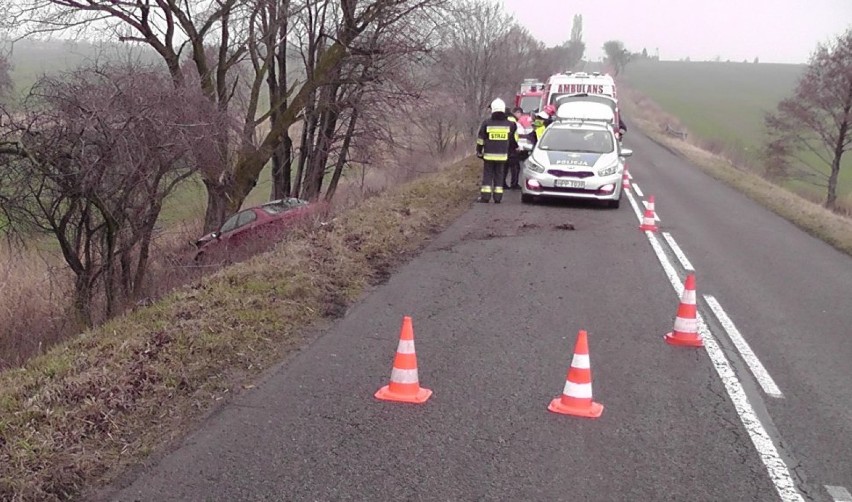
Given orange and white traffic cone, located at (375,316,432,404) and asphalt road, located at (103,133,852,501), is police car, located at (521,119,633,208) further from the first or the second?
orange and white traffic cone, located at (375,316,432,404)

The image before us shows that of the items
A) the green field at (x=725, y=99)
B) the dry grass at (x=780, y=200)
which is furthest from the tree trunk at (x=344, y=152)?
the green field at (x=725, y=99)

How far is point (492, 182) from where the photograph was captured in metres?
14.5

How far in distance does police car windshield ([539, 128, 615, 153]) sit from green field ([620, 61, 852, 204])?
2286 centimetres

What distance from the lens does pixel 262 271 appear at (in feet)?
26.0

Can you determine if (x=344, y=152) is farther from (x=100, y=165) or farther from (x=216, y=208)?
(x=100, y=165)

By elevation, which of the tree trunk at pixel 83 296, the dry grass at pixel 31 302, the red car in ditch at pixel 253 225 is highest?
the red car in ditch at pixel 253 225

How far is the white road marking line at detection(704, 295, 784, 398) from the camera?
18.0 feet

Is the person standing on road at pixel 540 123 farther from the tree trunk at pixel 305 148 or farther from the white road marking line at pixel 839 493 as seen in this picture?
the white road marking line at pixel 839 493

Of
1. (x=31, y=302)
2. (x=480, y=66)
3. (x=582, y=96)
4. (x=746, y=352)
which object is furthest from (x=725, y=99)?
(x=746, y=352)

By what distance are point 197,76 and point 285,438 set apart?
55.2 feet

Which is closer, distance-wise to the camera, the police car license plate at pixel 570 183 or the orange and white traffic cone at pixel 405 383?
the orange and white traffic cone at pixel 405 383

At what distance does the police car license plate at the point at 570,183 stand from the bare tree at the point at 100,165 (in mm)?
6466

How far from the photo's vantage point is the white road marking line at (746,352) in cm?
548

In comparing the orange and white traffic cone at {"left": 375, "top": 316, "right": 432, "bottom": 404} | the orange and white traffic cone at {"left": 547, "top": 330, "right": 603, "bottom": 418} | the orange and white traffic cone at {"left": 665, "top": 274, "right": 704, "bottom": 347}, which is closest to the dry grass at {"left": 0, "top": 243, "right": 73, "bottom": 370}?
the orange and white traffic cone at {"left": 375, "top": 316, "right": 432, "bottom": 404}
